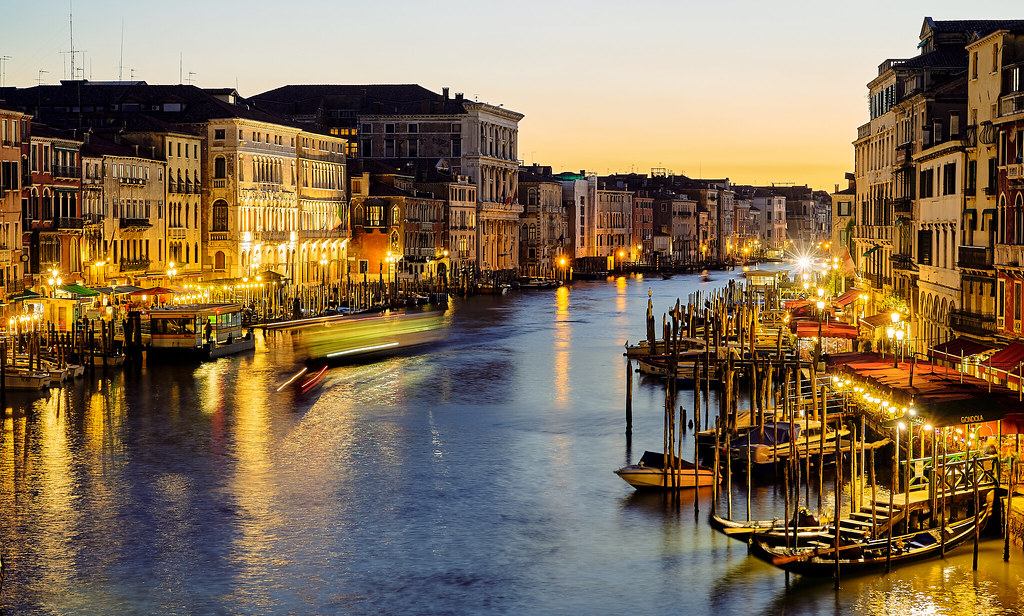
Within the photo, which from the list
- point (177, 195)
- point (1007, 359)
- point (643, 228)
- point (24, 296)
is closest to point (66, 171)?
point (24, 296)

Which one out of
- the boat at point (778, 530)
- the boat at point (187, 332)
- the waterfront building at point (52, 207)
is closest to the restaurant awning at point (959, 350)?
the boat at point (778, 530)

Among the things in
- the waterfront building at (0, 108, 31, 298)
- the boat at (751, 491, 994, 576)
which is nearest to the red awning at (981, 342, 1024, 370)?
the boat at (751, 491, 994, 576)

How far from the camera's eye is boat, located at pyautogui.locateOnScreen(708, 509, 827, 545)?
71.5ft

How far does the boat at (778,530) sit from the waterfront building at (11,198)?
29.7 metres

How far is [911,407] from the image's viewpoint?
23.5 metres

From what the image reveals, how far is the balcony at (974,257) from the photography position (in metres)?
31.1

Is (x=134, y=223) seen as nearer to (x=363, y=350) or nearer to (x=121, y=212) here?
(x=121, y=212)

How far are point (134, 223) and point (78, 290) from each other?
8861mm

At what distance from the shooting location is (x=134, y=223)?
57.9 meters

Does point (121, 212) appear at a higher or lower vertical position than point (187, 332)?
higher

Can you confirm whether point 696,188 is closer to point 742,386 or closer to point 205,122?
point 205,122

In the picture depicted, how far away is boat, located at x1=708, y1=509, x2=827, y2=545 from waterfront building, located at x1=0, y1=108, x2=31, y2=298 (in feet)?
97.5

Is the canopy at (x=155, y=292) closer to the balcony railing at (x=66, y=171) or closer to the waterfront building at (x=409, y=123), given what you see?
the balcony railing at (x=66, y=171)

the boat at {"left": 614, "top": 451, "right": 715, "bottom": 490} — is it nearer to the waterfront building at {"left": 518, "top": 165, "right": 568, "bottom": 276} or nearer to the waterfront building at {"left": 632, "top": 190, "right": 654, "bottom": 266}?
the waterfront building at {"left": 518, "top": 165, "right": 568, "bottom": 276}
